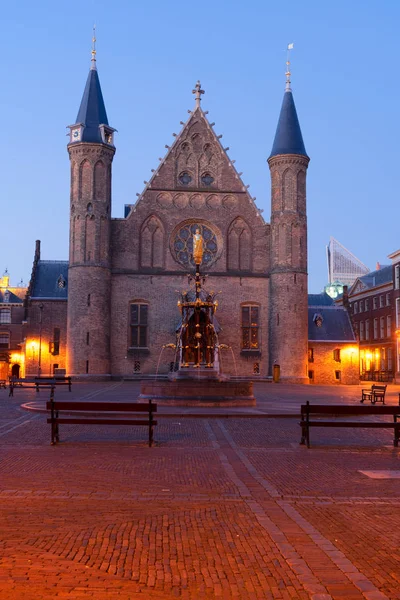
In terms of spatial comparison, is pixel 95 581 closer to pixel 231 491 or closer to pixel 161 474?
pixel 231 491

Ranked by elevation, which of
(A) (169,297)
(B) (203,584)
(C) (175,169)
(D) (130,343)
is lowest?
(B) (203,584)

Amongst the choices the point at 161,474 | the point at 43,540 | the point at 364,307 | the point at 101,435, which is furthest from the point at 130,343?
the point at 43,540

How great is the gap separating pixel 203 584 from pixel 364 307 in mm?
65801

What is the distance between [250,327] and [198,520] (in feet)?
142

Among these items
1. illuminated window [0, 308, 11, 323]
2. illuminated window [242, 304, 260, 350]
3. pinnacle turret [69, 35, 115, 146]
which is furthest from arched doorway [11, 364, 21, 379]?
illuminated window [242, 304, 260, 350]

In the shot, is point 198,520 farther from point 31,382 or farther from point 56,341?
point 56,341

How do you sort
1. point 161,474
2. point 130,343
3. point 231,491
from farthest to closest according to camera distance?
point 130,343
point 161,474
point 231,491

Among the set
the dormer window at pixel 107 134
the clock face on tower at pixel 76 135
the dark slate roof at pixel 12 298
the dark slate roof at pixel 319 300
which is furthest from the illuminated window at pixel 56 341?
Answer: the dark slate roof at pixel 12 298

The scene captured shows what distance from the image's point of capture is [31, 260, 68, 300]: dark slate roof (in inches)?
2128

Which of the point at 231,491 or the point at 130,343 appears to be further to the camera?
the point at 130,343

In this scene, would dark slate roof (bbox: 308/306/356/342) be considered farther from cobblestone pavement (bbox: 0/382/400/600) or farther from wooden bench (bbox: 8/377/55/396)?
cobblestone pavement (bbox: 0/382/400/600)

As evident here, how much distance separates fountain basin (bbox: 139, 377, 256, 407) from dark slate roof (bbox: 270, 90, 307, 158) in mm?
30804

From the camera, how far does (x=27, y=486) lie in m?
9.84

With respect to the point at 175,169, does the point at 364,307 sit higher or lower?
lower
